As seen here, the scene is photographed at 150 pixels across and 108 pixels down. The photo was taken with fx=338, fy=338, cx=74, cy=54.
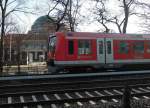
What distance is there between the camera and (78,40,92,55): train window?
72.1 feet

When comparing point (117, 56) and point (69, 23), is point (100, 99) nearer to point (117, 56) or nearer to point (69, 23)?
point (117, 56)

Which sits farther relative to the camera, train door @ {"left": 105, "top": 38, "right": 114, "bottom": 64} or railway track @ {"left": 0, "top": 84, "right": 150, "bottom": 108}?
train door @ {"left": 105, "top": 38, "right": 114, "bottom": 64}

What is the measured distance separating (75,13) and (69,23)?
95.3 inches

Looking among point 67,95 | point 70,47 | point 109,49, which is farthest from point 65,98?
point 109,49

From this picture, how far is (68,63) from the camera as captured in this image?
21672 millimetres

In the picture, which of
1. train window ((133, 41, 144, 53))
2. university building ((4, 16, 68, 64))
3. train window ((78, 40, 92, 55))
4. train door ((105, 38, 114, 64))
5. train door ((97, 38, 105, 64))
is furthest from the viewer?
university building ((4, 16, 68, 64))

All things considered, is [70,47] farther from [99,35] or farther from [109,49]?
[109,49]

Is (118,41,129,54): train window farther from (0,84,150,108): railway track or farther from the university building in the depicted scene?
(0,84,150,108): railway track

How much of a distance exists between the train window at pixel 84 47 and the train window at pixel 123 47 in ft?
7.60

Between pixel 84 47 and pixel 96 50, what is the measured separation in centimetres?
87

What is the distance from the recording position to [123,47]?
76.8ft

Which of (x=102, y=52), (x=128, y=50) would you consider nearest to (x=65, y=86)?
(x=102, y=52)

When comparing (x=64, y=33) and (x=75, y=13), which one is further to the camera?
(x=75, y=13)

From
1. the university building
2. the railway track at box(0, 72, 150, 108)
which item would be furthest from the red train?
the university building
